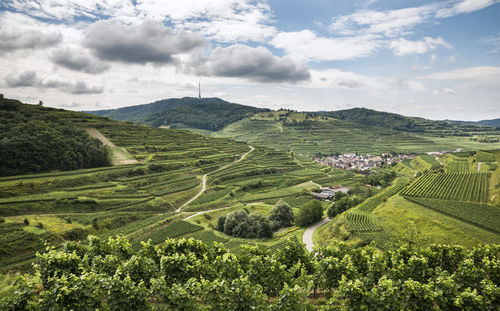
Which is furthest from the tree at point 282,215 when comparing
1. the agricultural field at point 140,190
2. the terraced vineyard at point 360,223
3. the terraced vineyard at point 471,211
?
the terraced vineyard at point 471,211

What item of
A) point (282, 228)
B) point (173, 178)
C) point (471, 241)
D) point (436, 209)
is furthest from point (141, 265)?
point (173, 178)

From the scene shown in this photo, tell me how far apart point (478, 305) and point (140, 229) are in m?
70.1

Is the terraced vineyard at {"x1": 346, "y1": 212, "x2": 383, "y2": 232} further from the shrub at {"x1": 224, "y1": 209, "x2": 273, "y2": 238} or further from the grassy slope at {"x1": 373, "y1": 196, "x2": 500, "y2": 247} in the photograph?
the shrub at {"x1": 224, "y1": 209, "x2": 273, "y2": 238}

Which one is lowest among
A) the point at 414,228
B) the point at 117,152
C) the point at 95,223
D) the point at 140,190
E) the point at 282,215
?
the point at 282,215

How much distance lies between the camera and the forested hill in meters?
82.0

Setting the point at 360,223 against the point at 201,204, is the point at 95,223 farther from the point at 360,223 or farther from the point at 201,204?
the point at 360,223

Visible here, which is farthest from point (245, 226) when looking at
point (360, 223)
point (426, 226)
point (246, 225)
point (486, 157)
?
point (486, 157)

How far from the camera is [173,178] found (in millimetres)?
110000

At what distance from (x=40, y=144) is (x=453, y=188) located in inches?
5739

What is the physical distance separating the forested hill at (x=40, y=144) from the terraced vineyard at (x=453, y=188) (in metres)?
123

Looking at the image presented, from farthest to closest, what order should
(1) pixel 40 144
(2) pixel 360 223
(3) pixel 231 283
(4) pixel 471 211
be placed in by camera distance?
(1) pixel 40 144, (2) pixel 360 223, (4) pixel 471 211, (3) pixel 231 283

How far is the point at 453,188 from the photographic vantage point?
77188 millimetres

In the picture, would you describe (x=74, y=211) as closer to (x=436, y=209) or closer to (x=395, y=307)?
(x=395, y=307)

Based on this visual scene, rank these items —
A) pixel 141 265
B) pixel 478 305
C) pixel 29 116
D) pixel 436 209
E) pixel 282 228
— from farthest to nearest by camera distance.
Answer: pixel 29 116, pixel 282 228, pixel 436 209, pixel 141 265, pixel 478 305
